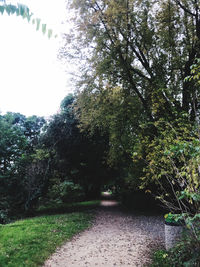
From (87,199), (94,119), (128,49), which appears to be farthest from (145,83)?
(87,199)

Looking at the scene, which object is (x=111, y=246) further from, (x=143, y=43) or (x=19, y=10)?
(x=143, y=43)

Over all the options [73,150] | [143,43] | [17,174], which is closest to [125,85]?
[143,43]

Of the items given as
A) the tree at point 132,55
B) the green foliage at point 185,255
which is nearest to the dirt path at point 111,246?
the green foliage at point 185,255

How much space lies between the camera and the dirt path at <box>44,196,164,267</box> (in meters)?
5.35

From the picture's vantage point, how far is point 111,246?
6633mm

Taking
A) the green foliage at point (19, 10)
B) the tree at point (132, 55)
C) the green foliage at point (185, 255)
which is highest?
the tree at point (132, 55)

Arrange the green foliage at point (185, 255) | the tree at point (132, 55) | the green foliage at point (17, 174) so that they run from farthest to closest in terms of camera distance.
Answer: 1. the green foliage at point (17, 174)
2. the tree at point (132, 55)
3. the green foliage at point (185, 255)

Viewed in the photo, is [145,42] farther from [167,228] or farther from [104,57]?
[167,228]

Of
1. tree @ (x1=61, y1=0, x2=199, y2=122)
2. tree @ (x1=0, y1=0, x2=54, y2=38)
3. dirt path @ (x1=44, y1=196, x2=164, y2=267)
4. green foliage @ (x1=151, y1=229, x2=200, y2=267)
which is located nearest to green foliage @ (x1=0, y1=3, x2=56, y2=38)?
tree @ (x1=0, y1=0, x2=54, y2=38)

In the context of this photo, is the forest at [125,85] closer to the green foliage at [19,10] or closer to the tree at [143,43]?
the tree at [143,43]

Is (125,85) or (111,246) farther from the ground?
(125,85)

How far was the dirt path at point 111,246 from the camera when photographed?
17.5 feet

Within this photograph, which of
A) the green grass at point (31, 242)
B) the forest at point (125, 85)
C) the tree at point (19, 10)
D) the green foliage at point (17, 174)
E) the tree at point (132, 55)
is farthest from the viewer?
the green foliage at point (17, 174)

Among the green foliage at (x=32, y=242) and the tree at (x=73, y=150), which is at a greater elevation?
the tree at (x=73, y=150)
